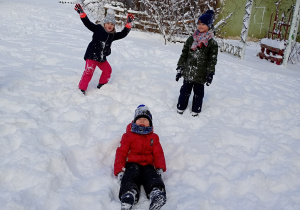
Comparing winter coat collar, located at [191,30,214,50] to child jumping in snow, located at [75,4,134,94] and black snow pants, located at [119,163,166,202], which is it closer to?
child jumping in snow, located at [75,4,134,94]

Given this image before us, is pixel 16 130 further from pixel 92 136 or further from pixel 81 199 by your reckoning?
pixel 81 199

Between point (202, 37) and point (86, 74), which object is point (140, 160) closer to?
point (202, 37)

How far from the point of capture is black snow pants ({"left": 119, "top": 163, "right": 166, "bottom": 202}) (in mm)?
2796

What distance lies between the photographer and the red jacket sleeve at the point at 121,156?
3.05m

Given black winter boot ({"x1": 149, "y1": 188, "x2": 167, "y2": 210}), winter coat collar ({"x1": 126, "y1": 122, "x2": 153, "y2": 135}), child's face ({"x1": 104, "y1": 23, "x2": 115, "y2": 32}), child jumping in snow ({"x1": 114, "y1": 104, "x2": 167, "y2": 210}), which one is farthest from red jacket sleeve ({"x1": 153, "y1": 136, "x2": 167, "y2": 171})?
child's face ({"x1": 104, "y1": 23, "x2": 115, "y2": 32})

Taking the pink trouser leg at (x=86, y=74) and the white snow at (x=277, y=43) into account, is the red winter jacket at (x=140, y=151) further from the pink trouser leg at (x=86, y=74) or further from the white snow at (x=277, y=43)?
the white snow at (x=277, y=43)

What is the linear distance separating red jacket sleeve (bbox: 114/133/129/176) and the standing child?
5.61 feet

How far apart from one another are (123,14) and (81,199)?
13364 millimetres

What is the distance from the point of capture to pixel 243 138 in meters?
4.07

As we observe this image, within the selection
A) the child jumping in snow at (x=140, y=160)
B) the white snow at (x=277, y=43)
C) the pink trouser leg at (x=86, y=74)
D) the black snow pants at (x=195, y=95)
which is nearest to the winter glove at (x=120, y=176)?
the child jumping in snow at (x=140, y=160)

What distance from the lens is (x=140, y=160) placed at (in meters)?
3.20

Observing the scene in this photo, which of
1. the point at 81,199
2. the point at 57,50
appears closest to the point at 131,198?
the point at 81,199

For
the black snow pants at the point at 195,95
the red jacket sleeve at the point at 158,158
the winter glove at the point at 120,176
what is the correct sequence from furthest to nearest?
the black snow pants at the point at 195,95 < the red jacket sleeve at the point at 158,158 < the winter glove at the point at 120,176

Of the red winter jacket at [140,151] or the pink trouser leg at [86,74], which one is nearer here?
the red winter jacket at [140,151]
